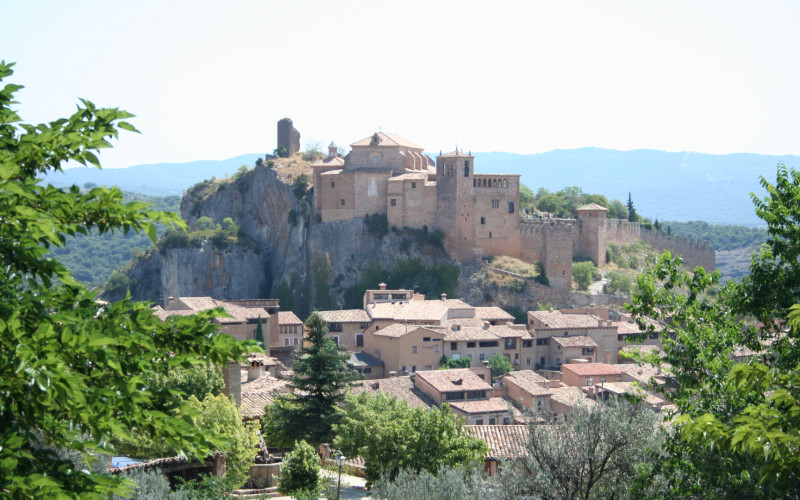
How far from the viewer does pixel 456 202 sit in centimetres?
6975

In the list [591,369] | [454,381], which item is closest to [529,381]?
[454,381]

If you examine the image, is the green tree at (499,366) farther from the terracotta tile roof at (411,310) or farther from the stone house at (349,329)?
the stone house at (349,329)

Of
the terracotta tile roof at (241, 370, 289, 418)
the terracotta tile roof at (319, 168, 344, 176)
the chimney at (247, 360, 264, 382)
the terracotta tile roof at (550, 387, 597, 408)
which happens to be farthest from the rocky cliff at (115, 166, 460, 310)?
the terracotta tile roof at (241, 370, 289, 418)

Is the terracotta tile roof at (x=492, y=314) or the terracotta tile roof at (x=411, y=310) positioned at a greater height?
the terracotta tile roof at (x=411, y=310)

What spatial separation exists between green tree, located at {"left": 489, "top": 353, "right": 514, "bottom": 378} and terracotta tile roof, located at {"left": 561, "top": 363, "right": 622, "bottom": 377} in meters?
3.03

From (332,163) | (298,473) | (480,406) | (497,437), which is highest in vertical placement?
(332,163)

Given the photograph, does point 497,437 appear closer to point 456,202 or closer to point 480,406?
point 480,406

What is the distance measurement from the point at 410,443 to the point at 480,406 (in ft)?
59.3

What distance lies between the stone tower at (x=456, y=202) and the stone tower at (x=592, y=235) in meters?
9.12

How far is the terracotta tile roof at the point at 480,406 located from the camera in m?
44.6

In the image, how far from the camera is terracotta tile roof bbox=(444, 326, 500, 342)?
5633 cm

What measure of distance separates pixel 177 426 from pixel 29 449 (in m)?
1.10

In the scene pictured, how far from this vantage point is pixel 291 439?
33656mm

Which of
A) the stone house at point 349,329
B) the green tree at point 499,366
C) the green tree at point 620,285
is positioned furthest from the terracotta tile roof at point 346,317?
the green tree at point 620,285
